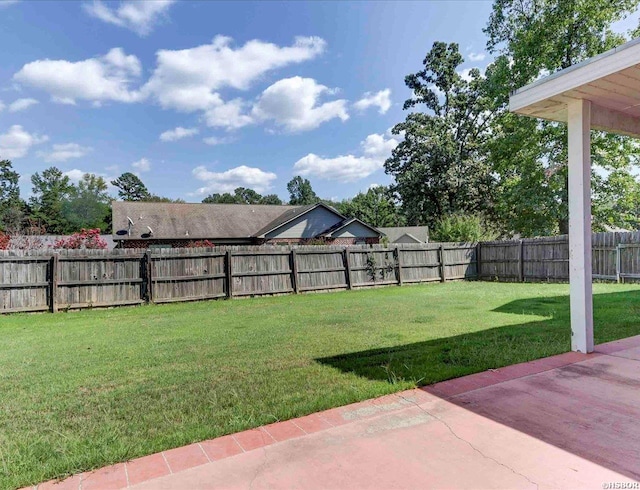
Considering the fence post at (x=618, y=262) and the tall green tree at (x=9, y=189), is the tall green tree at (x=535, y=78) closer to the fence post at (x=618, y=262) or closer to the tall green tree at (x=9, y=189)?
the fence post at (x=618, y=262)

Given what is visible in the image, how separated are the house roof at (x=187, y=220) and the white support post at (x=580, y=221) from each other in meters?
18.7

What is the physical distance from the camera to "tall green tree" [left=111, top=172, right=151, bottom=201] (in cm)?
6850

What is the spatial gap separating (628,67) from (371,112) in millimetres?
16976

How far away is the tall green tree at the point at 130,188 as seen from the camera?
68500mm

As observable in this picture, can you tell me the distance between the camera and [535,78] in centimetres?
1630

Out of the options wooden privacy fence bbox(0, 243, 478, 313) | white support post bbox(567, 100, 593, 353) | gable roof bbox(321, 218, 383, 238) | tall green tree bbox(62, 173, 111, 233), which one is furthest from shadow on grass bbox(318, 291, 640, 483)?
tall green tree bbox(62, 173, 111, 233)

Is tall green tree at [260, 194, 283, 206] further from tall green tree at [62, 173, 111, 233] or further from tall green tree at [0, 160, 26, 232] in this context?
tall green tree at [0, 160, 26, 232]

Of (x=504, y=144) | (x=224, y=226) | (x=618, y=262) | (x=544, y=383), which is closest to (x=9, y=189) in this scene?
(x=224, y=226)

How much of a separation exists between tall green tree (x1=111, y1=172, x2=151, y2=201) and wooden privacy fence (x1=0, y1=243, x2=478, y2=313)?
2519 inches

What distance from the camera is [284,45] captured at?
13219mm

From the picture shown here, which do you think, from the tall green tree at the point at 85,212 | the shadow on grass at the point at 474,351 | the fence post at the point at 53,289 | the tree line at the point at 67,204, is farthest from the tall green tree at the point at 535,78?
the tall green tree at the point at 85,212

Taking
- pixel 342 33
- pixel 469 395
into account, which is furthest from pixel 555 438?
pixel 342 33

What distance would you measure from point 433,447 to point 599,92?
3.84m

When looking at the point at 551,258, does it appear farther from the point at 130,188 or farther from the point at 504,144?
the point at 130,188
